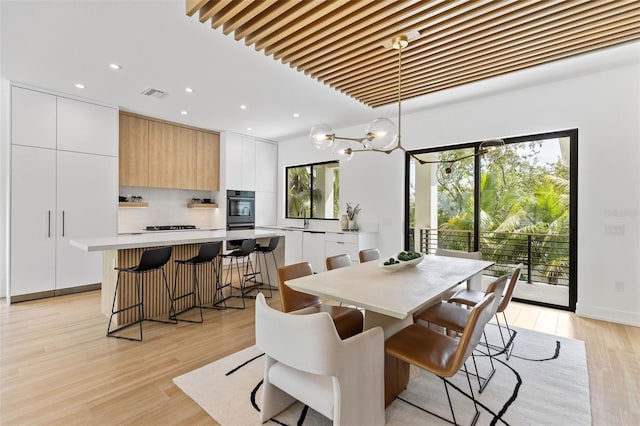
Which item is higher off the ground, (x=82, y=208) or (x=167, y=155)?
(x=167, y=155)

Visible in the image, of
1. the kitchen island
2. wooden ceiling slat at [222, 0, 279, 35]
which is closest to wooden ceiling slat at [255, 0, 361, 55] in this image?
wooden ceiling slat at [222, 0, 279, 35]

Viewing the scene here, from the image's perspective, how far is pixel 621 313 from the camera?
335 cm

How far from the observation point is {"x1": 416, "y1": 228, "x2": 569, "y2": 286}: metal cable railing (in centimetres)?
392

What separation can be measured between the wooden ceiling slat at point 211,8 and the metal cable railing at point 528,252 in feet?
13.8

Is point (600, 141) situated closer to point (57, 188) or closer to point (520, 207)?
point (520, 207)

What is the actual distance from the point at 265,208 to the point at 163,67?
154 inches

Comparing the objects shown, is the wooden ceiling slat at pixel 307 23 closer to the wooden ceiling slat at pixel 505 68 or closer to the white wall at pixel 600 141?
the wooden ceiling slat at pixel 505 68

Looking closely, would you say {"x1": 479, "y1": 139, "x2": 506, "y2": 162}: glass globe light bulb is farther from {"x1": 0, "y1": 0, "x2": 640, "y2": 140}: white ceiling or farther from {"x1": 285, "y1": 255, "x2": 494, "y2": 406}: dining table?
{"x1": 0, "y1": 0, "x2": 640, "y2": 140}: white ceiling

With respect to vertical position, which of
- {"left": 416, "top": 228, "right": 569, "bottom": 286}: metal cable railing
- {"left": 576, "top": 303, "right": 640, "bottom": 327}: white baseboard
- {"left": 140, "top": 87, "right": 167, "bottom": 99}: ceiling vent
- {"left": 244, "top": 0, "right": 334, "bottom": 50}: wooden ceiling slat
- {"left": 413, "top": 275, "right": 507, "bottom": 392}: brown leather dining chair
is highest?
{"left": 140, "top": 87, "right": 167, "bottom": 99}: ceiling vent

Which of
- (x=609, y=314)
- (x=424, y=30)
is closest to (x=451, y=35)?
(x=424, y=30)

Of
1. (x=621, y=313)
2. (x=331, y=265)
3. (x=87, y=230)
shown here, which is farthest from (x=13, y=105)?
(x=621, y=313)

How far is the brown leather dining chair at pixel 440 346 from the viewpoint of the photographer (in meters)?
1.50

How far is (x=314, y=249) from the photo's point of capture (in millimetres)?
5613

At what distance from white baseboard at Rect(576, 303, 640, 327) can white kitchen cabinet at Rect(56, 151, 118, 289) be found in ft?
21.2
